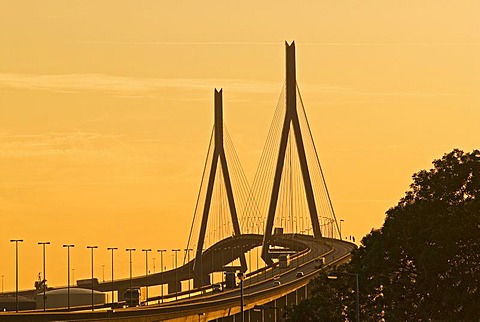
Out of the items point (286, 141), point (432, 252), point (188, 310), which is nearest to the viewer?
point (432, 252)

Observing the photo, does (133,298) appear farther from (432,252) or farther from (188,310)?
(432,252)

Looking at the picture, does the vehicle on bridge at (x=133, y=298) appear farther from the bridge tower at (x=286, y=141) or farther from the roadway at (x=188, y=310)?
the bridge tower at (x=286, y=141)

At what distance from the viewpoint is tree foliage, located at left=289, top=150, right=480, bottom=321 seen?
95.9 m

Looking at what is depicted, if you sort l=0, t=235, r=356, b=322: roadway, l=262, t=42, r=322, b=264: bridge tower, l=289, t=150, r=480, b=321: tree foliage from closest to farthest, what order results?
l=289, t=150, r=480, b=321: tree foliage < l=0, t=235, r=356, b=322: roadway < l=262, t=42, r=322, b=264: bridge tower

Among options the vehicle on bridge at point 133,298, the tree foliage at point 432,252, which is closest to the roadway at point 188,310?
the vehicle on bridge at point 133,298

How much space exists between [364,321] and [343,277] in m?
6.10

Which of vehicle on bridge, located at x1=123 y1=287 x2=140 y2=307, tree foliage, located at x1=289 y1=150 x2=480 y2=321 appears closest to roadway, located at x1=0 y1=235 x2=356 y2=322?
vehicle on bridge, located at x1=123 y1=287 x2=140 y2=307

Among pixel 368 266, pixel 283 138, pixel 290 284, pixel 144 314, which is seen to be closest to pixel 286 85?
pixel 283 138

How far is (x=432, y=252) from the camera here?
9600cm

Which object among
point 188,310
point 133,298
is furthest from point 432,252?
point 133,298

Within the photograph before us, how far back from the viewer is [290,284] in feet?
628

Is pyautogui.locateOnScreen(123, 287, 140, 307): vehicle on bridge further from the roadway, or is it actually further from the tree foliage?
the tree foliage

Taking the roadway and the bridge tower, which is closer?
the roadway

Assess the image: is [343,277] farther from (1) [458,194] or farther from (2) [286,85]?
(2) [286,85]
